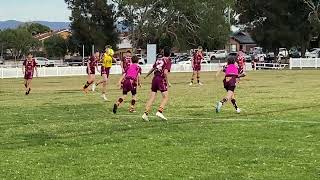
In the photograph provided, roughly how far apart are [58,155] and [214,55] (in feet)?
287

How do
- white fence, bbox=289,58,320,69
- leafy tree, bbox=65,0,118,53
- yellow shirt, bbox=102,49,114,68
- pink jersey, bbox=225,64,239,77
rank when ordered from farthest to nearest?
1. leafy tree, bbox=65,0,118,53
2. white fence, bbox=289,58,320,69
3. yellow shirt, bbox=102,49,114,68
4. pink jersey, bbox=225,64,239,77

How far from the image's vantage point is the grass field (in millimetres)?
8867

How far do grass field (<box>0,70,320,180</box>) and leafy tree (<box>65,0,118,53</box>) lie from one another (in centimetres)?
6623

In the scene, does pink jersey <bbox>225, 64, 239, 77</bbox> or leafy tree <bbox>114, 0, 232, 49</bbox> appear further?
leafy tree <bbox>114, 0, 232, 49</bbox>

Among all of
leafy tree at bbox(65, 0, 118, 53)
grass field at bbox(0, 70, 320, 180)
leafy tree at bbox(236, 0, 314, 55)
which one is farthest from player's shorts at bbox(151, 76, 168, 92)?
leafy tree at bbox(65, 0, 118, 53)

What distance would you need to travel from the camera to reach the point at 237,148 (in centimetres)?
1072

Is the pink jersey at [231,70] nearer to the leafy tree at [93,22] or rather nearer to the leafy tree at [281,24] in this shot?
the leafy tree at [281,24]

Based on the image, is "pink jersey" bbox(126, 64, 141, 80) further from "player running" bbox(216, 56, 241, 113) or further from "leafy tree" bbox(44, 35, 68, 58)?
"leafy tree" bbox(44, 35, 68, 58)

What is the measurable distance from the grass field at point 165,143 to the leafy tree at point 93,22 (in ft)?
217

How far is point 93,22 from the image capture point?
85.8 meters

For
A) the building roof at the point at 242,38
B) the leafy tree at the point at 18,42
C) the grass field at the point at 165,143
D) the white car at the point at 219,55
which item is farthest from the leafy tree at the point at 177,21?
the grass field at the point at 165,143

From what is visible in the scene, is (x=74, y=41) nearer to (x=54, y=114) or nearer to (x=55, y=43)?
(x=55, y=43)

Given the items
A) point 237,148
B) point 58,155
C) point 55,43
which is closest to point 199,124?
point 237,148

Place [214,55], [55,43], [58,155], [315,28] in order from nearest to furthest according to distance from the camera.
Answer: [58,155], [315,28], [214,55], [55,43]
